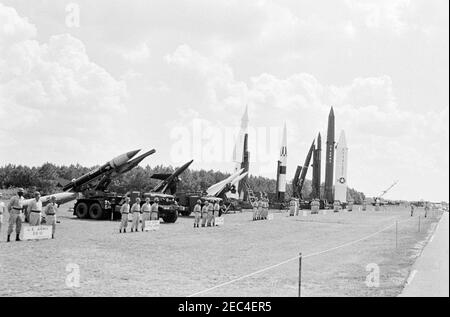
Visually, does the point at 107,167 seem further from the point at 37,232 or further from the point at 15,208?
the point at 15,208

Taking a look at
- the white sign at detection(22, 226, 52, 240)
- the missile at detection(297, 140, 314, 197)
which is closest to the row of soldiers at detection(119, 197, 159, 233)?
the white sign at detection(22, 226, 52, 240)

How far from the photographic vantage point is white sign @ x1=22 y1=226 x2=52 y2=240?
14039mm

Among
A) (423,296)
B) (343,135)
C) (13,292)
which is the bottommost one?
(13,292)

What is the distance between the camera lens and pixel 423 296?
16.2ft

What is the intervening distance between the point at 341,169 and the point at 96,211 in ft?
111

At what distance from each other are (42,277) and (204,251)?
17.7 feet

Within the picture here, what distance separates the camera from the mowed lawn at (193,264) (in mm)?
8102

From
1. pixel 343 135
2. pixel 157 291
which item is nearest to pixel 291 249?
pixel 157 291

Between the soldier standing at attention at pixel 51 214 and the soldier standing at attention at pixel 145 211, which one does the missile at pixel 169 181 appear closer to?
the soldier standing at attention at pixel 145 211

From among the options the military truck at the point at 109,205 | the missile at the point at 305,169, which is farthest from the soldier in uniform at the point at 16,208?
the missile at the point at 305,169

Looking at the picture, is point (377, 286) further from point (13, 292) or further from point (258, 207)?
point (258, 207)

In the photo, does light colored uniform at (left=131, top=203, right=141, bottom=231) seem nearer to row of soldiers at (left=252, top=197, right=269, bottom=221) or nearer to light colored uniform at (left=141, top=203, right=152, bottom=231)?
light colored uniform at (left=141, top=203, right=152, bottom=231)
